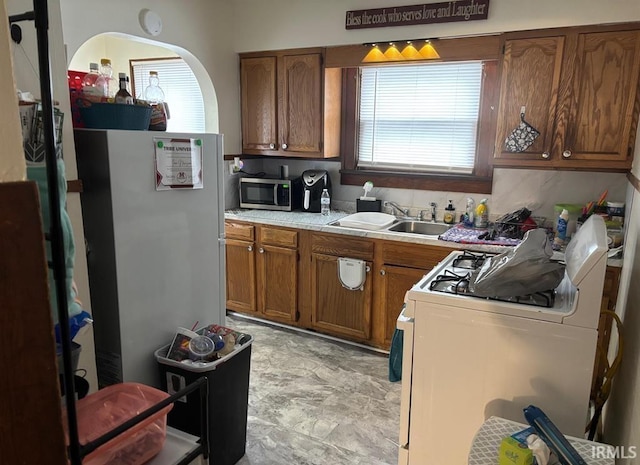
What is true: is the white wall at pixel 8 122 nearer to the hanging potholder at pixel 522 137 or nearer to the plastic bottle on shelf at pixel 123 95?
the plastic bottle on shelf at pixel 123 95

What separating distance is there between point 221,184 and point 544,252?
1.53 meters

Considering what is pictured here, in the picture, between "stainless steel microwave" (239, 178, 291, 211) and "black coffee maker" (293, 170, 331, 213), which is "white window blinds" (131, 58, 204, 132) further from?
"black coffee maker" (293, 170, 331, 213)

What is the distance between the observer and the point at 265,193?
387cm

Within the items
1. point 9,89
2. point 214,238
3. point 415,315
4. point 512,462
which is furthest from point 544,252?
point 9,89

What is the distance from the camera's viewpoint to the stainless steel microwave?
380 centimetres

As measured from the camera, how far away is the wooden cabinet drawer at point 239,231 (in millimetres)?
3637

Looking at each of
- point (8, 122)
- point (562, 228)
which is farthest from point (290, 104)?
point (8, 122)

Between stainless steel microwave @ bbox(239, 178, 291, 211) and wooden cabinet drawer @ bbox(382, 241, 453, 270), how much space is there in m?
1.06

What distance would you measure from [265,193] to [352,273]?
1.11 m

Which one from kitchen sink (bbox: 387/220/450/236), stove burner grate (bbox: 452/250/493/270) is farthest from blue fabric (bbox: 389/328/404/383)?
kitchen sink (bbox: 387/220/450/236)

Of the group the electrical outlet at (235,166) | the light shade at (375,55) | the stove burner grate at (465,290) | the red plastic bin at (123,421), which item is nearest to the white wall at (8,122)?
the red plastic bin at (123,421)

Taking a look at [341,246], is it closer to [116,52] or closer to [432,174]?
[432,174]

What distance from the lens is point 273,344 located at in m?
3.45

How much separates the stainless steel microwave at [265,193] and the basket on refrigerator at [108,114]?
75.0 inches
